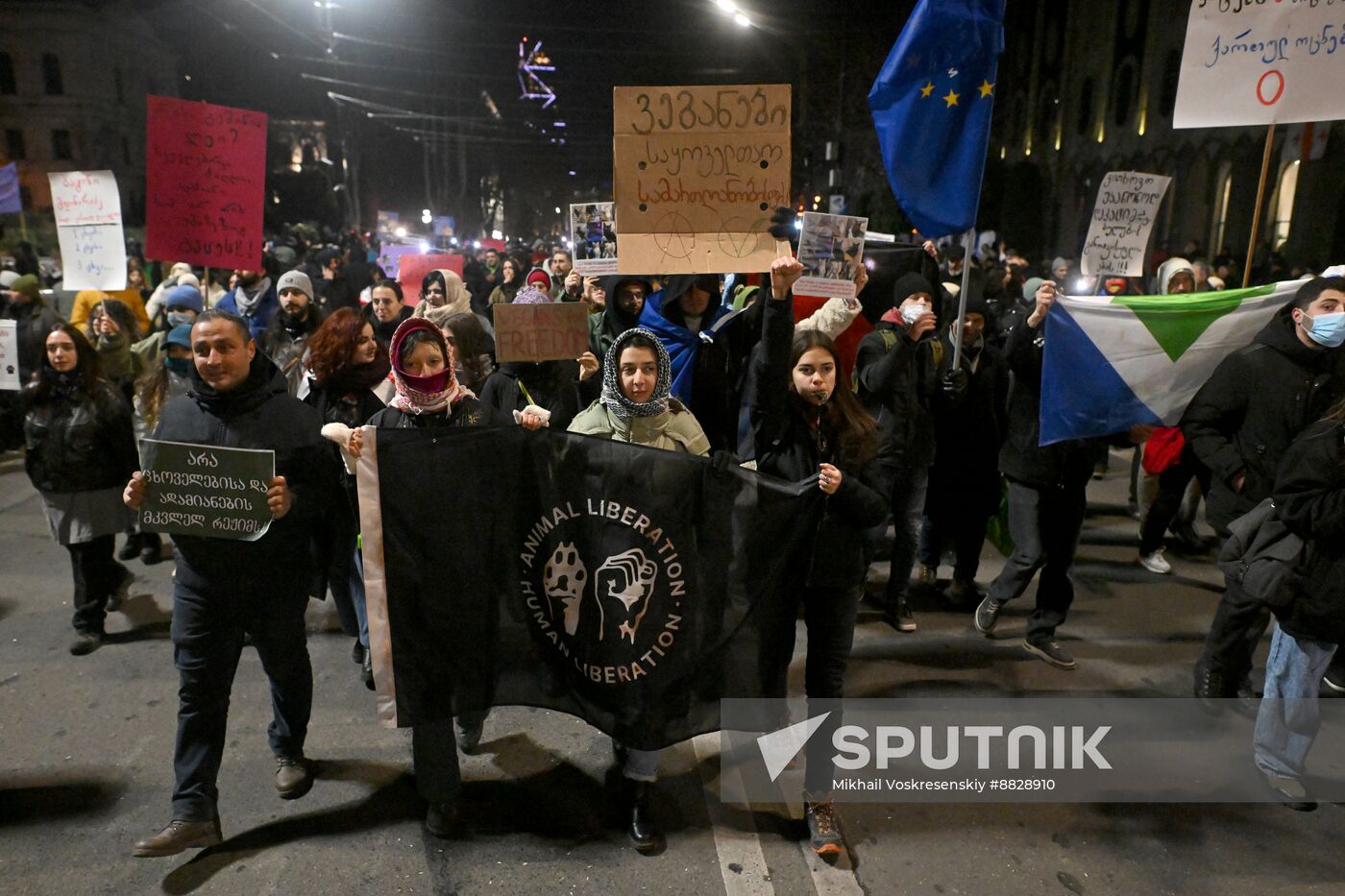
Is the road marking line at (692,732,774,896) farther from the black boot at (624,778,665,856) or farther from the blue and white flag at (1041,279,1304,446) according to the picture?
the blue and white flag at (1041,279,1304,446)

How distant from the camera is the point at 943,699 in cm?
464

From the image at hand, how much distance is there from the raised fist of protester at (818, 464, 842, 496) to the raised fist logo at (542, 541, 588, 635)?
93cm

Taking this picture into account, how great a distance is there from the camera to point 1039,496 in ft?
16.2

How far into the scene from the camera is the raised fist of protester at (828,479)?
3123 millimetres

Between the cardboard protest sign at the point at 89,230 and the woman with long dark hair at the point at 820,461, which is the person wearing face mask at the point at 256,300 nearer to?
the cardboard protest sign at the point at 89,230

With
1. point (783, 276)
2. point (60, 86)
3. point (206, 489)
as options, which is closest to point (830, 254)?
point (783, 276)

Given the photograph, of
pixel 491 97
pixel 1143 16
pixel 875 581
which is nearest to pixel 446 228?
pixel 491 97

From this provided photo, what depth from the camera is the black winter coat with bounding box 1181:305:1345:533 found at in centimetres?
395

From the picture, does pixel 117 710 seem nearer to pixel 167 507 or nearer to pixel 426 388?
pixel 167 507

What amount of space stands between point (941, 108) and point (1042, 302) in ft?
3.91

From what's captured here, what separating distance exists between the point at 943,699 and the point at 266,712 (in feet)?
11.5

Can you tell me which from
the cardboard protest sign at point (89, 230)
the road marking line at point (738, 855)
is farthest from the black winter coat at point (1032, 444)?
the cardboard protest sign at point (89, 230)

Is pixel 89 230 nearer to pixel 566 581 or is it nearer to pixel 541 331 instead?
pixel 541 331

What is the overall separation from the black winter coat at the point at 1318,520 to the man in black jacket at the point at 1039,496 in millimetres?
1311
